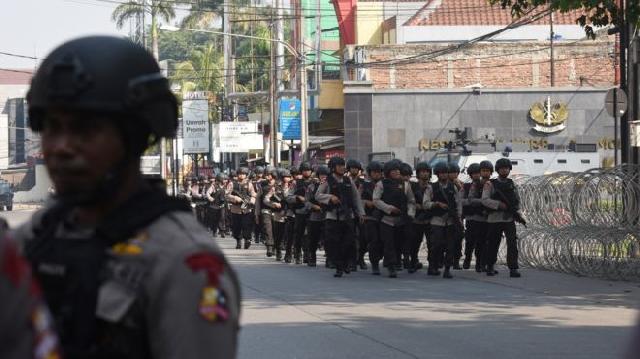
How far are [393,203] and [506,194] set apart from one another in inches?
75.8

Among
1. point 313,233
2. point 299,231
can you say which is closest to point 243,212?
point 299,231

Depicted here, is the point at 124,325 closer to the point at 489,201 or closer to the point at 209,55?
the point at 489,201

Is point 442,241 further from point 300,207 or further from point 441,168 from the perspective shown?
point 300,207

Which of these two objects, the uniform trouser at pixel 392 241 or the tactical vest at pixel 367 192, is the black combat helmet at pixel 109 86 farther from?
the tactical vest at pixel 367 192

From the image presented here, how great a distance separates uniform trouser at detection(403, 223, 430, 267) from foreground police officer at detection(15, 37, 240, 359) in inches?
812

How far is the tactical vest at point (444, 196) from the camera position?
23094 millimetres

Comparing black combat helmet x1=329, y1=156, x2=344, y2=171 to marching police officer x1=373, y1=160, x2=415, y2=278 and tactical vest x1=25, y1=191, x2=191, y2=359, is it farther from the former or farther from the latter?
tactical vest x1=25, y1=191, x2=191, y2=359

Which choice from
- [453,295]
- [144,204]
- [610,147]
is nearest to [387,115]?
[610,147]

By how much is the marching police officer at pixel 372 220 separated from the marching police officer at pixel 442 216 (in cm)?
86

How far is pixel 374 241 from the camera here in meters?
23.4

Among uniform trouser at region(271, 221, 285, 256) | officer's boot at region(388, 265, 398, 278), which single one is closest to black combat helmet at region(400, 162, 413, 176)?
officer's boot at region(388, 265, 398, 278)

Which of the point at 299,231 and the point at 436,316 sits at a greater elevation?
the point at 299,231

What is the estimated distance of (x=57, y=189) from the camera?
10.2ft

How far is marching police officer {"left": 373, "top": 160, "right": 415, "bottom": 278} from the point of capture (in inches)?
906
